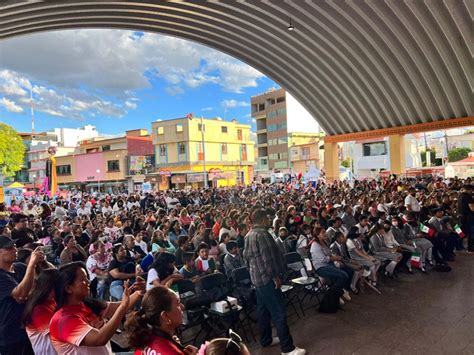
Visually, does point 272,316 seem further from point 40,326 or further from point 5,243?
point 5,243

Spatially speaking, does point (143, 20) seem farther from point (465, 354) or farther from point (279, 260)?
point (465, 354)

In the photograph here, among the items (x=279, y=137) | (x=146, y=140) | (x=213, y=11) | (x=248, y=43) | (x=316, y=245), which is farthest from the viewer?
(x=279, y=137)

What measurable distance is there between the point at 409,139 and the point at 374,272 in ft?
177

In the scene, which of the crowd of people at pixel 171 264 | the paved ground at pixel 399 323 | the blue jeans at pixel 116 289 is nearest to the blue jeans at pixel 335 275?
the crowd of people at pixel 171 264

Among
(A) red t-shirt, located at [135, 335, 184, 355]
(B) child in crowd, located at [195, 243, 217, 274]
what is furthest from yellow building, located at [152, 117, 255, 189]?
(A) red t-shirt, located at [135, 335, 184, 355]

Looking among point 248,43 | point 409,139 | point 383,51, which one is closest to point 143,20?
point 248,43

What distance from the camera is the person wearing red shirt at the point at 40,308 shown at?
8.70 ft

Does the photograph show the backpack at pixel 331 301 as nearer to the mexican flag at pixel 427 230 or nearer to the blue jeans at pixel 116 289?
the blue jeans at pixel 116 289

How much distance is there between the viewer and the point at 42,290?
2.67 m

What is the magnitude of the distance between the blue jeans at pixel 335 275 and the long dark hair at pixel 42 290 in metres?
4.81

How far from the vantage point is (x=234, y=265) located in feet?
21.9

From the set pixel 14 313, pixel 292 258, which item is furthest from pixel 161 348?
pixel 292 258

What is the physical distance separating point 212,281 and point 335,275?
7.28ft

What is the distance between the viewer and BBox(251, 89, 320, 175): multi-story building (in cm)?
5831
